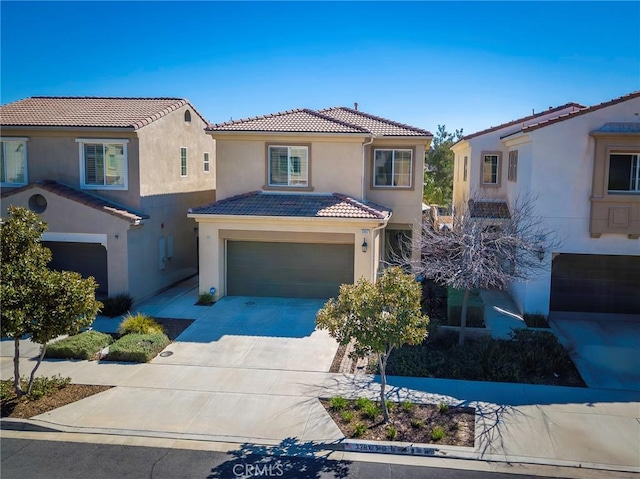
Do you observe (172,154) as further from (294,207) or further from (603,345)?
(603,345)

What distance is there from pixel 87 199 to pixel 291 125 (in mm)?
7668

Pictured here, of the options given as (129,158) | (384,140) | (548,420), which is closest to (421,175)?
(384,140)

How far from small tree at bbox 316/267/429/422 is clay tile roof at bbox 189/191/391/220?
758 cm

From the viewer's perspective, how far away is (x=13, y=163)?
19.8m

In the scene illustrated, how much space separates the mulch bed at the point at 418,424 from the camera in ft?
32.1

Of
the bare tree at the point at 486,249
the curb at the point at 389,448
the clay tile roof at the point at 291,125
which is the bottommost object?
the curb at the point at 389,448

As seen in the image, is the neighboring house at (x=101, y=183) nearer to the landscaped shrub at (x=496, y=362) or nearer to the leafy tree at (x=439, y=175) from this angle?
the landscaped shrub at (x=496, y=362)

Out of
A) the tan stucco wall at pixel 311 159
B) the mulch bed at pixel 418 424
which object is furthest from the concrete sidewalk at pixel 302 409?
the tan stucco wall at pixel 311 159

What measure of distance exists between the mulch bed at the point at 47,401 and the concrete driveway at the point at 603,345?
1122 cm

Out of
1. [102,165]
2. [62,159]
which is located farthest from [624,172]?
[62,159]

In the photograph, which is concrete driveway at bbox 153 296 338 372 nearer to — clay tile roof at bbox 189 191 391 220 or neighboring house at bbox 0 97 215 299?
clay tile roof at bbox 189 191 391 220

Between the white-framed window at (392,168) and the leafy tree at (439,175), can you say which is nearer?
the white-framed window at (392,168)

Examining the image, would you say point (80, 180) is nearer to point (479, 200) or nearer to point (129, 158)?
point (129, 158)

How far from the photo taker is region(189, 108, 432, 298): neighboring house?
1848 centimetres
